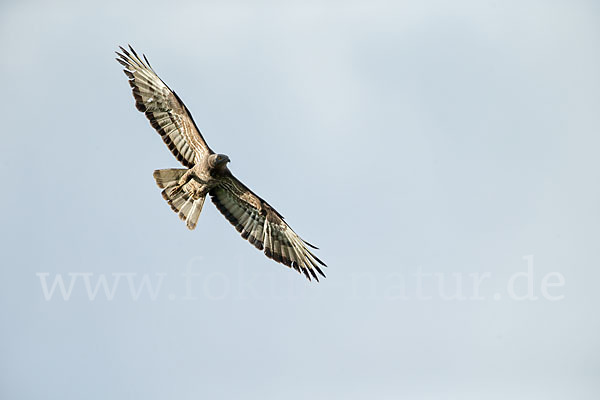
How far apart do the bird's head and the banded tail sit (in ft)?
2.58

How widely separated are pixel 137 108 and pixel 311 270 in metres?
5.10

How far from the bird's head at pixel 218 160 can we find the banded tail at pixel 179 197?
2.58 feet

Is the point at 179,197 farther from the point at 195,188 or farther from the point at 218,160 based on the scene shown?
the point at 218,160

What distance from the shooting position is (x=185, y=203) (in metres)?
17.1

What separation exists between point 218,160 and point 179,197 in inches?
53.3

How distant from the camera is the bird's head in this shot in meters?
16.3

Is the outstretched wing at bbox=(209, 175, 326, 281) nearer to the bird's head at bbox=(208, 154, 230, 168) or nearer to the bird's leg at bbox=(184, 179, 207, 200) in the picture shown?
the bird's leg at bbox=(184, 179, 207, 200)

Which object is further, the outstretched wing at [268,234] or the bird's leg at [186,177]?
the outstretched wing at [268,234]

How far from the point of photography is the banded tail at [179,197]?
1686cm

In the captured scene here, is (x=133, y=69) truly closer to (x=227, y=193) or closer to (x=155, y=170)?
(x=155, y=170)

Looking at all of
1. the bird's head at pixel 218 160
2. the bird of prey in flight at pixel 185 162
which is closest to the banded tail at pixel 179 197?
the bird of prey in flight at pixel 185 162

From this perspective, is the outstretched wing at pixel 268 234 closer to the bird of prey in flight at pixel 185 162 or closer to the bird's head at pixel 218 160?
the bird of prey in flight at pixel 185 162

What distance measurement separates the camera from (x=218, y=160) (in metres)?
16.3

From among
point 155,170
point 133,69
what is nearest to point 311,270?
point 155,170
